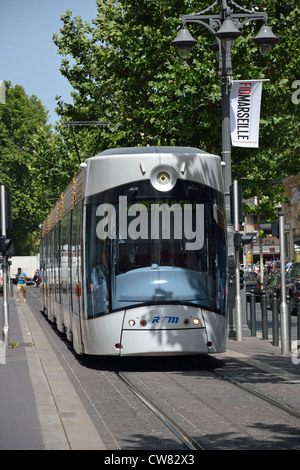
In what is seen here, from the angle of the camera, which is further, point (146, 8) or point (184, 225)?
point (146, 8)

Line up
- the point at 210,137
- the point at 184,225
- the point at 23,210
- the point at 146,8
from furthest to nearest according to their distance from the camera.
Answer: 1. the point at 23,210
2. the point at 146,8
3. the point at 210,137
4. the point at 184,225

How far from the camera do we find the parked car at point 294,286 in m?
29.8

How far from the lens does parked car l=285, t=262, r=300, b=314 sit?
97.8ft

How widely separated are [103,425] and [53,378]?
3758mm

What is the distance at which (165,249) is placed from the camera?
12.9 meters

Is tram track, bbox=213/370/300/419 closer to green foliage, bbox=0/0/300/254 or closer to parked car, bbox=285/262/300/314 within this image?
green foliage, bbox=0/0/300/254

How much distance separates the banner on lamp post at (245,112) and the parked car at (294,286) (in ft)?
36.7

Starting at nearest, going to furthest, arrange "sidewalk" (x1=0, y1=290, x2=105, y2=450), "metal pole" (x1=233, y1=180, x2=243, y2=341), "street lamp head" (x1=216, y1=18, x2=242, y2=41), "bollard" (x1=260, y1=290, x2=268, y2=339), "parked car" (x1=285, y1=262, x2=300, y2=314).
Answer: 1. "sidewalk" (x1=0, y1=290, x2=105, y2=450)
2. "street lamp head" (x1=216, y1=18, x2=242, y2=41)
3. "metal pole" (x1=233, y1=180, x2=243, y2=341)
4. "bollard" (x1=260, y1=290, x2=268, y2=339)
5. "parked car" (x1=285, y1=262, x2=300, y2=314)

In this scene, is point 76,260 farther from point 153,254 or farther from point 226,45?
point 226,45

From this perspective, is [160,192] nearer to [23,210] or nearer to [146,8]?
[146,8]

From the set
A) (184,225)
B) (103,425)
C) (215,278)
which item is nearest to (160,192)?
(184,225)

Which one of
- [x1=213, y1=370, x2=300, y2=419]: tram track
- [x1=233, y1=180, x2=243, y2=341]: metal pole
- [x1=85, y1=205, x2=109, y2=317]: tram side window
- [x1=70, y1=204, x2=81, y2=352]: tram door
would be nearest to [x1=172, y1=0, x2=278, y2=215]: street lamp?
[x1=233, y1=180, x2=243, y2=341]: metal pole

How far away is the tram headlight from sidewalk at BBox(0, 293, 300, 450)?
2992mm

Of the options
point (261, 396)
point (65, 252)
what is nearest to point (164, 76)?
point (65, 252)
